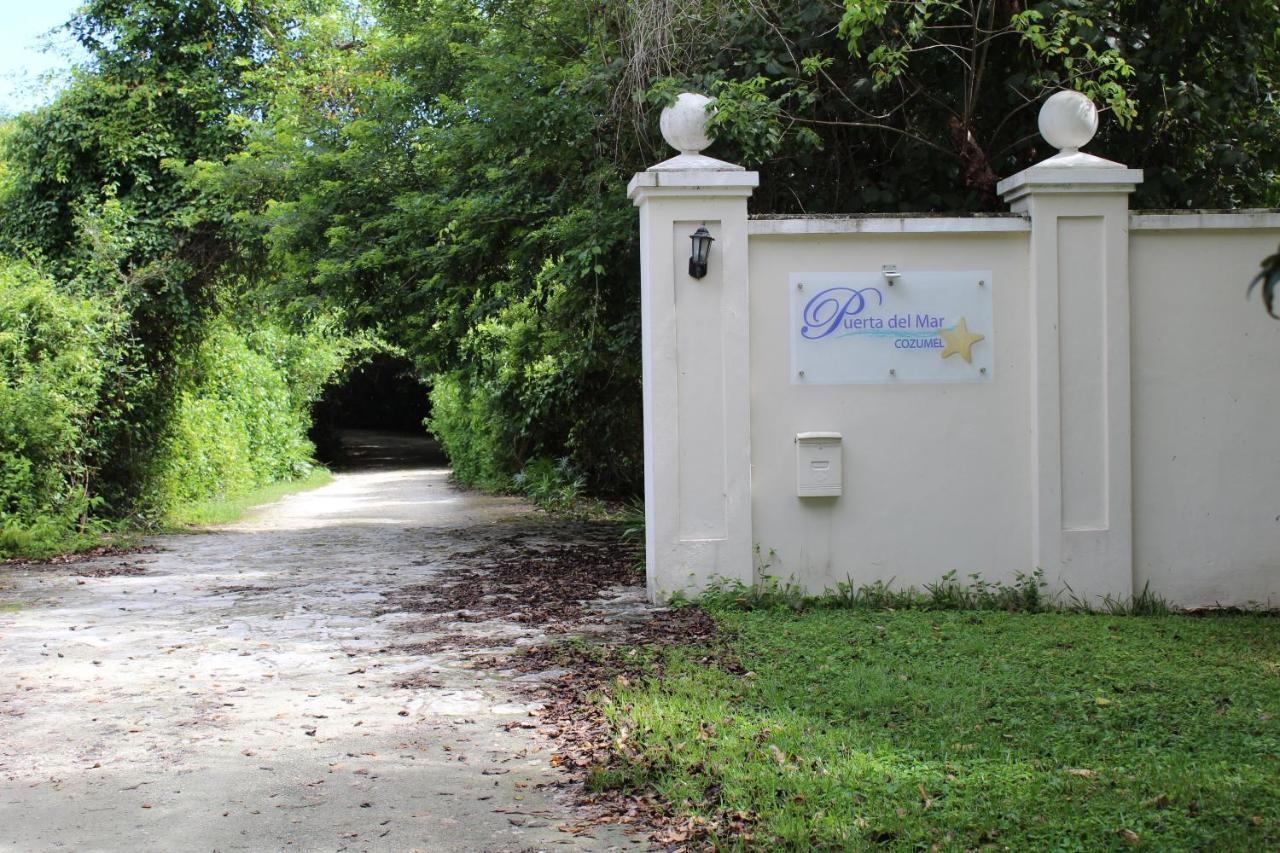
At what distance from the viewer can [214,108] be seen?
50.2ft

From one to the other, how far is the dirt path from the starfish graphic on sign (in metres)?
3.75

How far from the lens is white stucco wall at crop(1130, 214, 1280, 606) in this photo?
784 centimetres

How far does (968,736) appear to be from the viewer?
478 centimetres

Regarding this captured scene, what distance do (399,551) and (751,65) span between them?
5.78m

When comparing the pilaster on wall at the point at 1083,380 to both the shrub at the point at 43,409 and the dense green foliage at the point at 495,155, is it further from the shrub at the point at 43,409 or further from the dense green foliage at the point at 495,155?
the shrub at the point at 43,409

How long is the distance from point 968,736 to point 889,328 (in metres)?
3.66

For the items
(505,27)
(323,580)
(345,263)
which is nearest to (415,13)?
(505,27)

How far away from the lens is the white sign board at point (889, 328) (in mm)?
7887

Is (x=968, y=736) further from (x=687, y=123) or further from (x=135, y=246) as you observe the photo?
(x=135, y=246)

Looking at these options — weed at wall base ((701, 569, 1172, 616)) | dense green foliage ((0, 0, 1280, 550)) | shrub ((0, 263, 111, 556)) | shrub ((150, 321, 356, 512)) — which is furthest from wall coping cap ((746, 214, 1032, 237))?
shrub ((150, 321, 356, 512))

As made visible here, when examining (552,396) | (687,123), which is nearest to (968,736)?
(687,123)

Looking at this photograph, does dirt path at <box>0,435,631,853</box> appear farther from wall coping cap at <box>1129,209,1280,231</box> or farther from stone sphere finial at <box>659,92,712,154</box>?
wall coping cap at <box>1129,209,1280,231</box>

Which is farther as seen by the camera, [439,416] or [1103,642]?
[439,416]

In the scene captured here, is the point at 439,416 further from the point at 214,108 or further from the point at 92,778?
the point at 92,778
